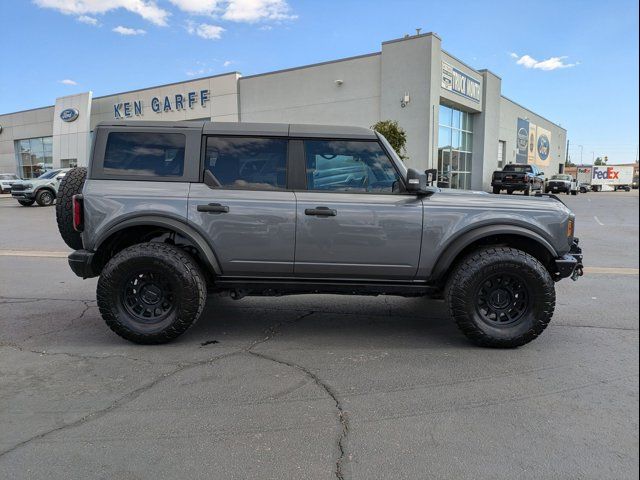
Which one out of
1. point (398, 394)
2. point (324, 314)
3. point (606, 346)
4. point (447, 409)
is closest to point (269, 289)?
point (324, 314)

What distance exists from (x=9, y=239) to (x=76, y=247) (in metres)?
7.96

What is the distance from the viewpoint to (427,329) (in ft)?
16.0

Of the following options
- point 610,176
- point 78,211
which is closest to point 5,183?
point 78,211

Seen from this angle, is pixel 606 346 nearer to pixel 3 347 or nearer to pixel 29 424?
pixel 29 424

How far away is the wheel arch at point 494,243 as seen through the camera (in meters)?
4.19

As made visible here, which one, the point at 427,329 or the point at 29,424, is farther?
the point at 427,329

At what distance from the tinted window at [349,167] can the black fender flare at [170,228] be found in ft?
3.67

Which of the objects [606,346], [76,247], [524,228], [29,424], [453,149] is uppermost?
[453,149]

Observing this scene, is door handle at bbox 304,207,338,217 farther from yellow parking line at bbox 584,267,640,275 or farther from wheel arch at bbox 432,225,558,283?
yellow parking line at bbox 584,267,640,275

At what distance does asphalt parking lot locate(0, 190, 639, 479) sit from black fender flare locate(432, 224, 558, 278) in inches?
32.7

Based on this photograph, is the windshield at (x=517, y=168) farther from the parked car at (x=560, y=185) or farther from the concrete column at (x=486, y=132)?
the parked car at (x=560, y=185)

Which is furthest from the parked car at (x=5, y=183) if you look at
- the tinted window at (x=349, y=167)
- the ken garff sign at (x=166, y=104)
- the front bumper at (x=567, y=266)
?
the front bumper at (x=567, y=266)

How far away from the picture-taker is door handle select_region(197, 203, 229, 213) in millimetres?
4234

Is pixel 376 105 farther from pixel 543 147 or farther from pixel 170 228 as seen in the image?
pixel 543 147
